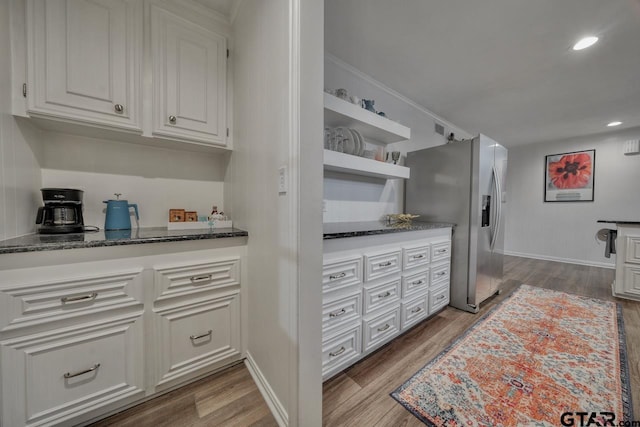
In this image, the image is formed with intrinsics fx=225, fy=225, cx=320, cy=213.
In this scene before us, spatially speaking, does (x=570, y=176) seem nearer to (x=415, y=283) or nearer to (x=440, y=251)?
(x=440, y=251)

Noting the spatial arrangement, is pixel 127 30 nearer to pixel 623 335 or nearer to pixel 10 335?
pixel 10 335

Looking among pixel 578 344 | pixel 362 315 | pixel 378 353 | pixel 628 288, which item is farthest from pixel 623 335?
pixel 362 315

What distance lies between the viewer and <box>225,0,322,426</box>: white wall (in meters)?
0.99

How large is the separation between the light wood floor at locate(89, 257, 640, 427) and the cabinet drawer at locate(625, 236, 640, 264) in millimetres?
1091

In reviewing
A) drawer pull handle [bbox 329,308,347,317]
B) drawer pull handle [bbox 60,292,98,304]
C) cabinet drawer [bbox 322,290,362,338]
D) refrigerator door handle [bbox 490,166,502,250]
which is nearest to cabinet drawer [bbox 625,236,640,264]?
refrigerator door handle [bbox 490,166,502,250]

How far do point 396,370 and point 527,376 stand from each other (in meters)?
0.82

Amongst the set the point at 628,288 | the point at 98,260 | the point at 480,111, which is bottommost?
the point at 628,288

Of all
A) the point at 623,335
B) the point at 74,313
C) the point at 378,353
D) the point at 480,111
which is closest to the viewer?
the point at 74,313

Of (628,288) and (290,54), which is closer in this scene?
(290,54)

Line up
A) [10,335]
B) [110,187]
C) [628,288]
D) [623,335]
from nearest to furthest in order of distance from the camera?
[10,335] < [110,187] < [623,335] < [628,288]

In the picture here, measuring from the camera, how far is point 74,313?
1.03 metres

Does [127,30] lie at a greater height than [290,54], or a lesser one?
greater

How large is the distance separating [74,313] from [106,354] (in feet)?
0.86

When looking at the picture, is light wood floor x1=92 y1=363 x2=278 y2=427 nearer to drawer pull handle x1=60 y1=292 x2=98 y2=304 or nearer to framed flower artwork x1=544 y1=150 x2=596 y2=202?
drawer pull handle x1=60 y1=292 x2=98 y2=304
